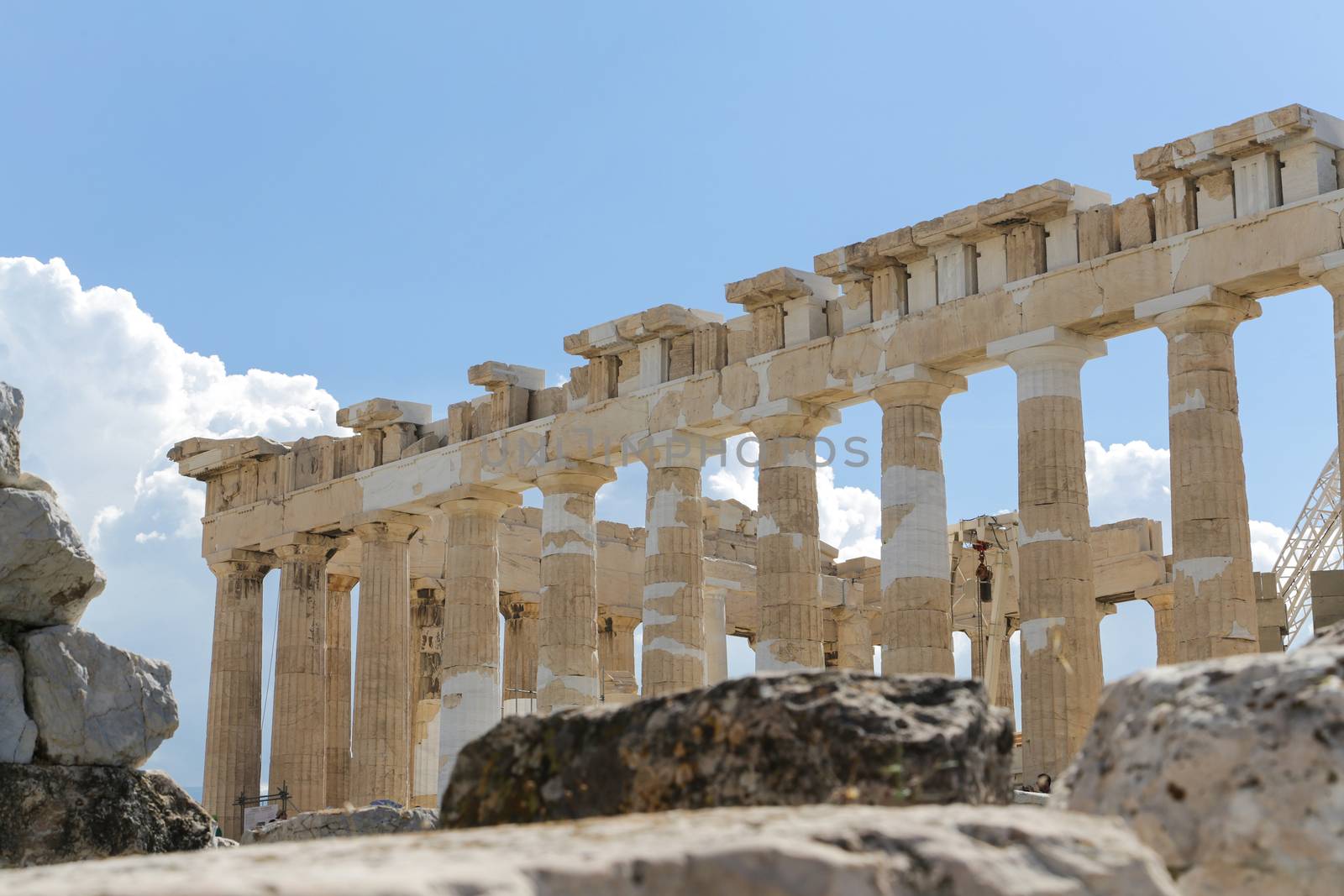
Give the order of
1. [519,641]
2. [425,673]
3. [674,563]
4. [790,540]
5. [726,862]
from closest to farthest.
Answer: [726,862] → [790,540] → [674,563] → [425,673] → [519,641]

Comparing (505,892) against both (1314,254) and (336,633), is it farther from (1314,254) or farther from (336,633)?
(336,633)

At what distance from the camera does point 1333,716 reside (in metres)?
4.94

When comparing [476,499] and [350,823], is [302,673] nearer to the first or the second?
[476,499]

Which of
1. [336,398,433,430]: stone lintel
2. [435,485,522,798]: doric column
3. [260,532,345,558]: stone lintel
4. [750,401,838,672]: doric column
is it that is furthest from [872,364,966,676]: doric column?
[260,532,345,558]: stone lintel

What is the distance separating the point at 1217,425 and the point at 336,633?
65.9ft

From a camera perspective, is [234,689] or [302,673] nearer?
[302,673]

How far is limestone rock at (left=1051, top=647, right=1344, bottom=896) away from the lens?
4.77 metres

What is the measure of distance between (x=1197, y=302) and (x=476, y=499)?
13487mm

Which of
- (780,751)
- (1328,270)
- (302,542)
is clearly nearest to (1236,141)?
(1328,270)

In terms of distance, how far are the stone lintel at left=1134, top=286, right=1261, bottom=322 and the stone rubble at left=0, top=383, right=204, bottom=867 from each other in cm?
1558

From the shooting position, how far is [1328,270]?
21.2 meters

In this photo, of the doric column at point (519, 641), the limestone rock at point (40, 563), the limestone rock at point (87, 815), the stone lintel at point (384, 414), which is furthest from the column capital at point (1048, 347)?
the doric column at point (519, 641)

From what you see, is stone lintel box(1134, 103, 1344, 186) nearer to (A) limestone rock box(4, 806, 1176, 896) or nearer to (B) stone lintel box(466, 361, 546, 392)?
(B) stone lintel box(466, 361, 546, 392)

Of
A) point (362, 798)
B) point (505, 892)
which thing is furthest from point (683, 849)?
point (362, 798)
